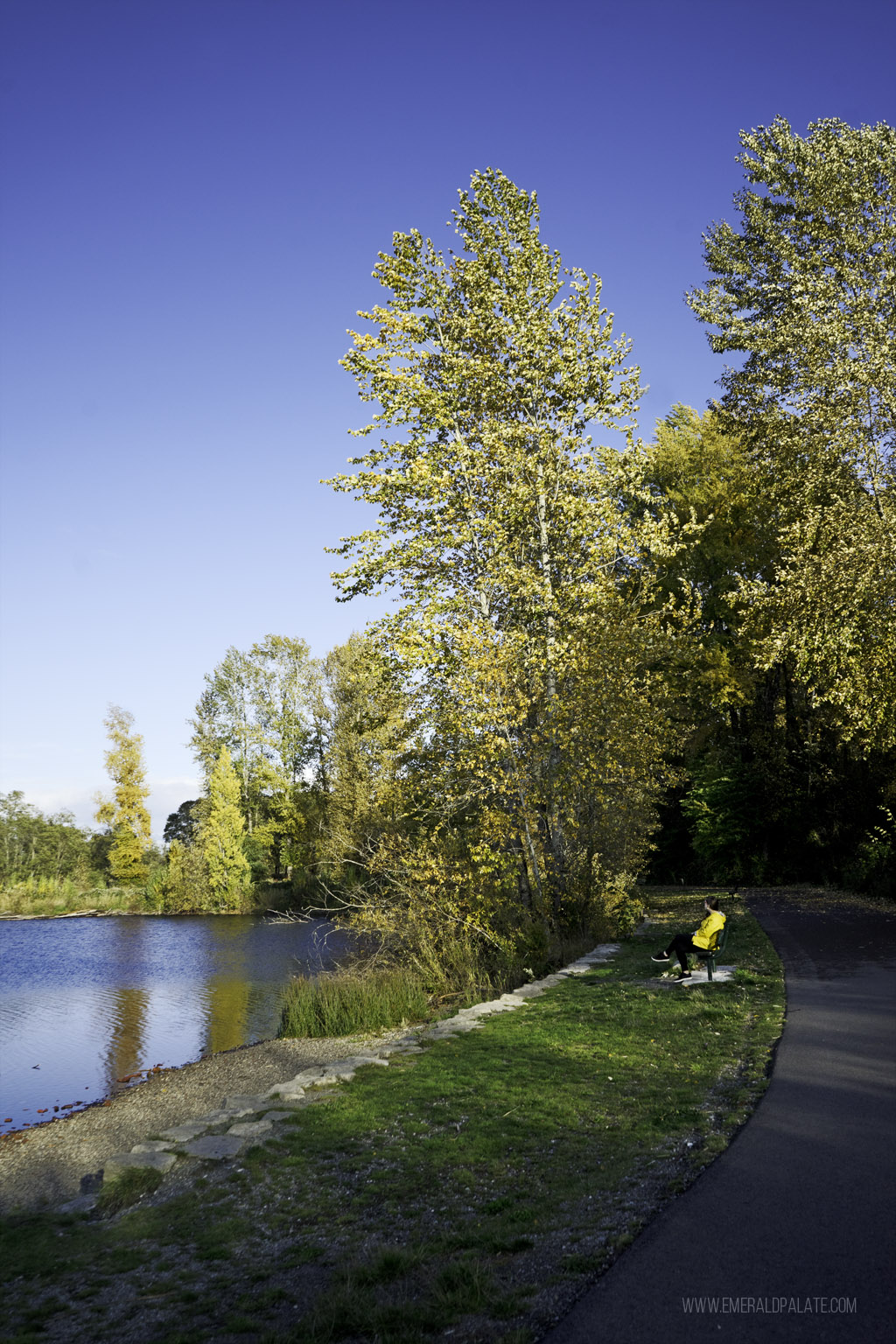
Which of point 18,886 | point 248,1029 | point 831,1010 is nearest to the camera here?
point 831,1010

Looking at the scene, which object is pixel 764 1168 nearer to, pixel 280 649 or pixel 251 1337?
pixel 251 1337

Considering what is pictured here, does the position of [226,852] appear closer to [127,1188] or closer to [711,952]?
[711,952]

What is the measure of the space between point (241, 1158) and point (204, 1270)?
63.1 inches

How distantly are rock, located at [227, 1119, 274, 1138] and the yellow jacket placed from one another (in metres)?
5.43

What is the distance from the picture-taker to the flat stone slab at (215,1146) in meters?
5.84

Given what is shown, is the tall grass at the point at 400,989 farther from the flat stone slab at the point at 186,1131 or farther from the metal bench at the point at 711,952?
the flat stone slab at the point at 186,1131

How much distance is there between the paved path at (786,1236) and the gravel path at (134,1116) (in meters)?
4.13

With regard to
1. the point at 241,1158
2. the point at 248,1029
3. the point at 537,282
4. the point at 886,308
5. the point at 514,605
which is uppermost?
the point at 537,282

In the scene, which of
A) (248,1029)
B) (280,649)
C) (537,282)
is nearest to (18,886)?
(280,649)

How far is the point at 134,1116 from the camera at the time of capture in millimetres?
8008

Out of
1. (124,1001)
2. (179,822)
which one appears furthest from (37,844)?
(124,1001)

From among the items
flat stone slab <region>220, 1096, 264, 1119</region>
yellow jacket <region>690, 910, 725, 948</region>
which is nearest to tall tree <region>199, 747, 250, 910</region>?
yellow jacket <region>690, 910, 725, 948</region>

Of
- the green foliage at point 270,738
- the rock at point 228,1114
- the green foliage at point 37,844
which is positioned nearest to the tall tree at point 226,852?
the green foliage at point 270,738

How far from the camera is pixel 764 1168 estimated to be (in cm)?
454
